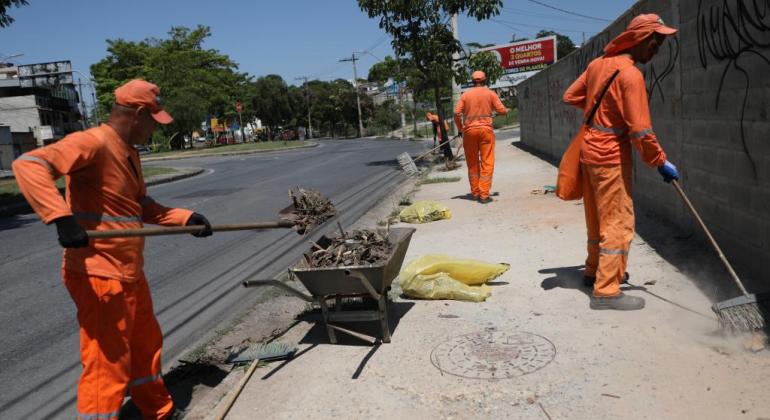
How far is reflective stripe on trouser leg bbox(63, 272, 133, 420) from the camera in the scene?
3051mm

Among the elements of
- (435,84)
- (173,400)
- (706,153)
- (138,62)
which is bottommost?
(173,400)

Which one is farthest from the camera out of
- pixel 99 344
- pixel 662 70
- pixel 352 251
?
pixel 662 70

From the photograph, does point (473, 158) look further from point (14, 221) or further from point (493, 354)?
point (14, 221)

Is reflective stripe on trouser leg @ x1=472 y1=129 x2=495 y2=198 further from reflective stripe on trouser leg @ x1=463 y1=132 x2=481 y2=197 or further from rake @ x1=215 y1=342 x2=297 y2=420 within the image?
rake @ x1=215 y1=342 x2=297 y2=420

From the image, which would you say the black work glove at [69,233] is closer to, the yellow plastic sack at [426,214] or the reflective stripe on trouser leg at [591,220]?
the reflective stripe on trouser leg at [591,220]

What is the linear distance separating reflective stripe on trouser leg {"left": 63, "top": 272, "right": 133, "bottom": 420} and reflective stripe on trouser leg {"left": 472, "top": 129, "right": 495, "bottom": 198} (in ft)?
24.0

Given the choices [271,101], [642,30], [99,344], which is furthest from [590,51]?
[271,101]

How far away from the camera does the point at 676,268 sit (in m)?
5.41

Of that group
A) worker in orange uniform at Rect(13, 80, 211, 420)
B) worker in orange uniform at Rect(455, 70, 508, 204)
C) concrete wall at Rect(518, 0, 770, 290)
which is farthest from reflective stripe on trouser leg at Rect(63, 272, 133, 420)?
worker in orange uniform at Rect(455, 70, 508, 204)

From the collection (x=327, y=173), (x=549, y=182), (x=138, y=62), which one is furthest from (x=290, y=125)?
(x=549, y=182)

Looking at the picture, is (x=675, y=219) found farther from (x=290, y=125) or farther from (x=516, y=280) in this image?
(x=290, y=125)

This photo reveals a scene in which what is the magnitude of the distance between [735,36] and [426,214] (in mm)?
4756

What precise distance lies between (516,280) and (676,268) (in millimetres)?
1406

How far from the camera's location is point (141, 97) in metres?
3.28
